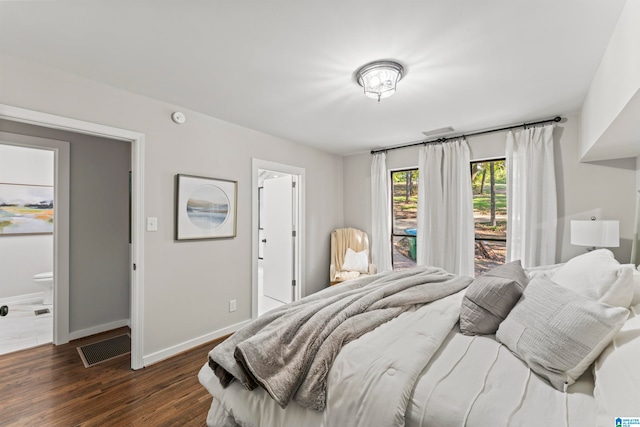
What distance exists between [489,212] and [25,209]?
22.6ft

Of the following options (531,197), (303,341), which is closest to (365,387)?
(303,341)

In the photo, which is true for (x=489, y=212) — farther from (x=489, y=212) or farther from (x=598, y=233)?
(x=598, y=233)

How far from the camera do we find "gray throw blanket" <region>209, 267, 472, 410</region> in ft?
4.14

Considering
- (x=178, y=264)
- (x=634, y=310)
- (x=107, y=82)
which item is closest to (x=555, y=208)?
(x=634, y=310)

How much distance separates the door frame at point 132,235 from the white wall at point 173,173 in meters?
0.05

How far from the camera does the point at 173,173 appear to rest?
2744 millimetres

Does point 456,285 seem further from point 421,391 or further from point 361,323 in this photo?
point 421,391

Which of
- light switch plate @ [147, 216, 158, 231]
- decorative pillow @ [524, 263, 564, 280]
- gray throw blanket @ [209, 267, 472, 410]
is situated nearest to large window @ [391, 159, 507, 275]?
decorative pillow @ [524, 263, 564, 280]

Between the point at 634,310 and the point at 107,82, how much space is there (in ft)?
12.2

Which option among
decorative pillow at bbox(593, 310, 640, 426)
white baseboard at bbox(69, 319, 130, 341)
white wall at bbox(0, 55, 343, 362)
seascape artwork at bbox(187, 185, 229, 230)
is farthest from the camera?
white baseboard at bbox(69, 319, 130, 341)

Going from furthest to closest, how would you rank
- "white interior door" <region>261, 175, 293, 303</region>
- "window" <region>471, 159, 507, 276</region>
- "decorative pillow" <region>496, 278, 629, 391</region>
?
"white interior door" <region>261, 175, 293, 303</region> → "window" <region>471, 159, 507, 276</region> → "decorative pillow" <region>496, 278, 629, 391</region>

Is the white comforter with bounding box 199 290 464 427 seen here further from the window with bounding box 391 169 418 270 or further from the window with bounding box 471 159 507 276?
the window with bounding box 391 169 418 270

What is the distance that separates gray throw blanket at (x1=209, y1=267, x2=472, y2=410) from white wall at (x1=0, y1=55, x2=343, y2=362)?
4.86 ft

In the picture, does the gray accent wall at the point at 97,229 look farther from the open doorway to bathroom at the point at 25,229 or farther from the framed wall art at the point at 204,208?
the framed wall art at the point at 204,208
